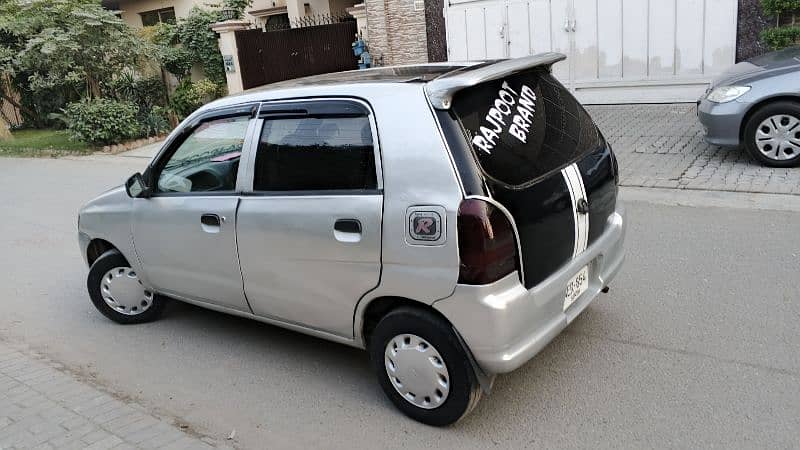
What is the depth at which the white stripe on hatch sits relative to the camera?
3635 mm

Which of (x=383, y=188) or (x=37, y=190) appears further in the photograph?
(x=37, y=190)

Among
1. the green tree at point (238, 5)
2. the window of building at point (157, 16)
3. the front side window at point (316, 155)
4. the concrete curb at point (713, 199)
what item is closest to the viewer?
the front side window at point (316, 155)

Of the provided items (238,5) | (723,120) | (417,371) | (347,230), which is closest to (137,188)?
(347,230)

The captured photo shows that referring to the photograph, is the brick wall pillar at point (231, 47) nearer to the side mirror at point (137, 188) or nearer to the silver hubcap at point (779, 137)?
the silver hubcap at point (779, 137)

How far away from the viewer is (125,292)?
17.3ft

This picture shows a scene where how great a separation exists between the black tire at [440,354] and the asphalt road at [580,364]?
10 cm

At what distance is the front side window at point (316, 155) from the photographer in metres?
3.62

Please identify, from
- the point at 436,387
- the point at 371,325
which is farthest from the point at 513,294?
the point at 371,325

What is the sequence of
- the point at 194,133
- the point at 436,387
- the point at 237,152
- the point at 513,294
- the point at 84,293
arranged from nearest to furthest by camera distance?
the point at 513,294 < the point at 436,387 < the point at 237,152 < the point at 194,133 < the point at 84,293

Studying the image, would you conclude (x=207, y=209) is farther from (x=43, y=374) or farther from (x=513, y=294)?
(x=513, y=294)

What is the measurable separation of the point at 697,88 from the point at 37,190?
34.5 feet

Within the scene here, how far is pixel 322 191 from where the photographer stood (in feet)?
12.4

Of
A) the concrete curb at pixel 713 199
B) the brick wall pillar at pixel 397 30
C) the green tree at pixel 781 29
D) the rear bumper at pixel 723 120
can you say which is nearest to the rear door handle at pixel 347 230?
the concrete curb at pixel 713 199

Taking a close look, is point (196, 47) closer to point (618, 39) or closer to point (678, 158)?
point (618, 39)
